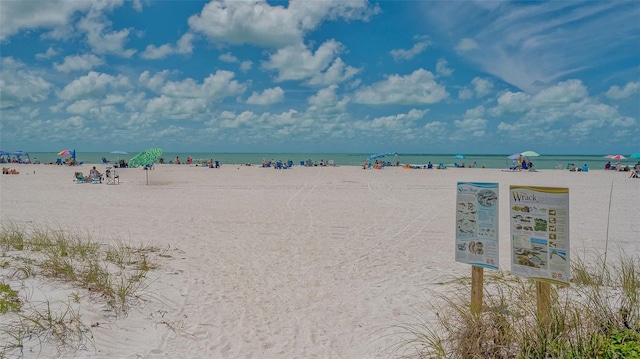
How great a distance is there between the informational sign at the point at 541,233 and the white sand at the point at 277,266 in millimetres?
1646

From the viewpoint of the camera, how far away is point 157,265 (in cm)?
657

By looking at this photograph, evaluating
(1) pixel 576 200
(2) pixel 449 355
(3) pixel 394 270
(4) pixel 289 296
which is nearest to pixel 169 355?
(4) pixel 289 296

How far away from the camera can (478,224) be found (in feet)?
14.1

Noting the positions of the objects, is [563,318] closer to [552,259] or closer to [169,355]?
[552,259]

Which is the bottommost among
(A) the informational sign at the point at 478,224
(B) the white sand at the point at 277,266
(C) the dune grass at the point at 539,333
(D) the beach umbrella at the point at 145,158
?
(B) the white sand at the point at 277,266

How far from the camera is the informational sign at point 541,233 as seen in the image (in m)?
3.56

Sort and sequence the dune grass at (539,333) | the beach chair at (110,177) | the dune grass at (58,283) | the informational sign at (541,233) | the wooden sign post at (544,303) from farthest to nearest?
the beach chair at (110,177) → the dune grass at (58,283) → the informational sign at (541,233) → the wooden sign post at (544,303) → the dune grass at (539,333)

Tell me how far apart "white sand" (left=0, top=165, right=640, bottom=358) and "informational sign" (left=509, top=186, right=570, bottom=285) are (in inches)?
64.8

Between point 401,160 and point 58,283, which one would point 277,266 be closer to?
point 58,283

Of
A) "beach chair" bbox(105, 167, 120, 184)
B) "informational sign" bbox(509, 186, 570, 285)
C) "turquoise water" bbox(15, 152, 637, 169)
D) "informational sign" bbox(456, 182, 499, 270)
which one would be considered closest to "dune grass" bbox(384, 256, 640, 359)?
"informational sign" bbox(509, 186, 570, 285)

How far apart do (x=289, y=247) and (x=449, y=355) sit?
519 centimetres

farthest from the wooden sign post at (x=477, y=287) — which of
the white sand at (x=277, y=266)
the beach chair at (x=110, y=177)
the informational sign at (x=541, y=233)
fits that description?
the beach chair at (x=110, y=177)

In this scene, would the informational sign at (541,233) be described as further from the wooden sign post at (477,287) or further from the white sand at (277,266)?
the white sand at (277,266)

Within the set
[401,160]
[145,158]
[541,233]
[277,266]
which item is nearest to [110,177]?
[145,158]
